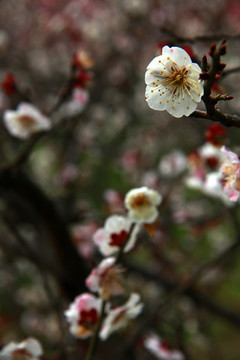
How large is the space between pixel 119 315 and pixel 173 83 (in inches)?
27.8

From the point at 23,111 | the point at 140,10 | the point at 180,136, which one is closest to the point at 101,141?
the point at 180,136

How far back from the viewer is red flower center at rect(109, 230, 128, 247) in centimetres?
116

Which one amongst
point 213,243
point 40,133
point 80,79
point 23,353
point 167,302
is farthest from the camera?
point 213,243

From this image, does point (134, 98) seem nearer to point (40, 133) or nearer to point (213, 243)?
point (213, 243)

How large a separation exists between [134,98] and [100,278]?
4.21 meters

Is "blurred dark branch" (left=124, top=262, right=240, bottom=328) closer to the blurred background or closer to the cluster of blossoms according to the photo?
the blurred background

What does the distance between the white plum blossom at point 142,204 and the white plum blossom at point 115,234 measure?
0.06m

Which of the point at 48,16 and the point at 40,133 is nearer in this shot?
the point at 40,133

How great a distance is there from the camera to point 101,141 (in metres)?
5.03

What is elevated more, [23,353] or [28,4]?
[28,4]

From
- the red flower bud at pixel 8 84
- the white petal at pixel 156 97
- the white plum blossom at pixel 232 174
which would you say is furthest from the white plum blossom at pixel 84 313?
the red flower bud at pixel 8 84

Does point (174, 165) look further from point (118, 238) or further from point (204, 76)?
point (204, 76)

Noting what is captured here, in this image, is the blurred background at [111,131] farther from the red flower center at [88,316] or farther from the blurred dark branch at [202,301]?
the red flower center at [88,316]

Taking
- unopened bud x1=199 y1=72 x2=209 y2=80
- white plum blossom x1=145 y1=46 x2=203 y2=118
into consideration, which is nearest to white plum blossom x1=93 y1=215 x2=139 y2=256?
white plum blossom x1=145 y1=46 x2=203 y2=118
